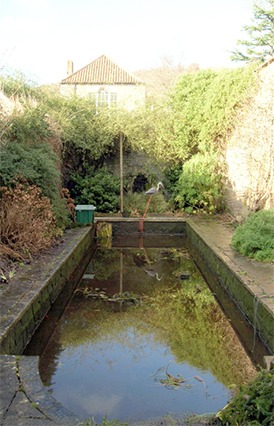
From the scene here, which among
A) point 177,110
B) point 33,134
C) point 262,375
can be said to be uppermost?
point 177,110

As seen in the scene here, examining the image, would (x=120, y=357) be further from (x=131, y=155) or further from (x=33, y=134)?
(x=131, y=155)

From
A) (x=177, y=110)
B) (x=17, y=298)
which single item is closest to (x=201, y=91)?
(x=177, y=110)

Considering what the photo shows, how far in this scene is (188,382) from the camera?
443cm

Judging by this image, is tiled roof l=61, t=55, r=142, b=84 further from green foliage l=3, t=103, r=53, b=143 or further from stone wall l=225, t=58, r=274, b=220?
green foliage l=3, t=103, r=53, b=143

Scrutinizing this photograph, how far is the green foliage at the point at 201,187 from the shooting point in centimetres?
1401

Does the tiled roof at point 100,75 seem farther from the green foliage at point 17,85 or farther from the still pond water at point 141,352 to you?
the still pond water at point 141,352

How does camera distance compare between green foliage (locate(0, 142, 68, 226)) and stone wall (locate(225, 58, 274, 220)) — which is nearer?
green foliage (locate(0, 142, 68, 226))

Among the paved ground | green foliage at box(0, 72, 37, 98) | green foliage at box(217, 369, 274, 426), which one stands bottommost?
the paved ground

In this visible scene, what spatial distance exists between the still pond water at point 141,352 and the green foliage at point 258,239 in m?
0.98

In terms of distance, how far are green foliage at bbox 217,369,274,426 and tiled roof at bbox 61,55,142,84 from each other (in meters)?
29.8

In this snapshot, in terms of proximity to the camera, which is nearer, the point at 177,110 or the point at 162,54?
the point at 177,110

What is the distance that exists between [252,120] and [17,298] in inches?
328

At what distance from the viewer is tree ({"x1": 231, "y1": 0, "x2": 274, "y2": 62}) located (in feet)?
81.6

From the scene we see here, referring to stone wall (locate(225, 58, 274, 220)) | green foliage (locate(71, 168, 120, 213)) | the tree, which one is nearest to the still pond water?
stone wall (locate(225, 58, 274, 220))
